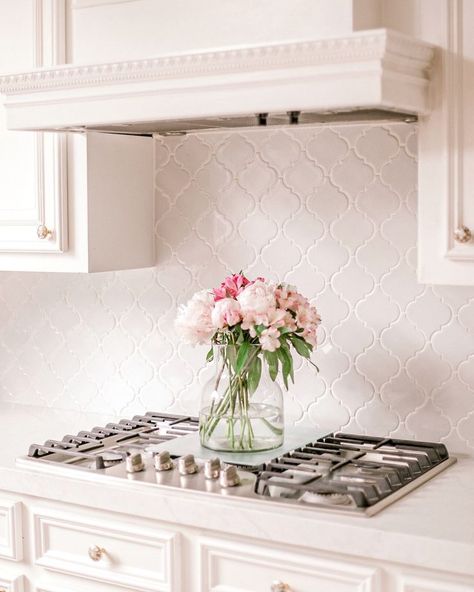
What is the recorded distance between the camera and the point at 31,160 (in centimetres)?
264

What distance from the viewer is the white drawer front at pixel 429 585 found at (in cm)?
181

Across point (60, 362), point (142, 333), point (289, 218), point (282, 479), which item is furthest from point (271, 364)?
point (60, 362)

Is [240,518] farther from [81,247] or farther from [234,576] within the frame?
[81,247]

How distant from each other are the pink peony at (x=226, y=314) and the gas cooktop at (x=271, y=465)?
0.30 metres

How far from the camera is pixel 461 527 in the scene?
188 centimetres

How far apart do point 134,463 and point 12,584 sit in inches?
17.0

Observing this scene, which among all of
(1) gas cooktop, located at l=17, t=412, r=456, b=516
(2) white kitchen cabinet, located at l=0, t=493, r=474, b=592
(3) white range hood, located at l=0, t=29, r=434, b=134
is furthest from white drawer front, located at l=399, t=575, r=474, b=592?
(3) white range hood, located at l=0, t=29, r=434, b=134

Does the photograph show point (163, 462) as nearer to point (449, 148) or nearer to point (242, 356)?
point (242, 356)

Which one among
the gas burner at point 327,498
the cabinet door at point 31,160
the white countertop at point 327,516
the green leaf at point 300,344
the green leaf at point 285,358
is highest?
the cabinet door at point 31,160

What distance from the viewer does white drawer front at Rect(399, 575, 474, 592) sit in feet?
5.92

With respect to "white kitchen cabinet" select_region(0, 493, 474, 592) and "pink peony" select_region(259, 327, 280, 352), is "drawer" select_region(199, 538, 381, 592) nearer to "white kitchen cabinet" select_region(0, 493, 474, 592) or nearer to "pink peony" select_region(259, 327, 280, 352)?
"white kitchen cabinet" select_region(0, 493, 474, 592)

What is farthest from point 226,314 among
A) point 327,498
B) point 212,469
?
point 327,498

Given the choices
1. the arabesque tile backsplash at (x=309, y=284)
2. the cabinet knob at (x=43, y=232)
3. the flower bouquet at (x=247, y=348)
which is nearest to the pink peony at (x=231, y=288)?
the flower bouquet at (x=247, y=348)

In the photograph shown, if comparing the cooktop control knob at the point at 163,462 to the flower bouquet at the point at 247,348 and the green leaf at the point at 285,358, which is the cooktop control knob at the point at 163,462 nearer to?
the flower bouquet at the point at 247,348
